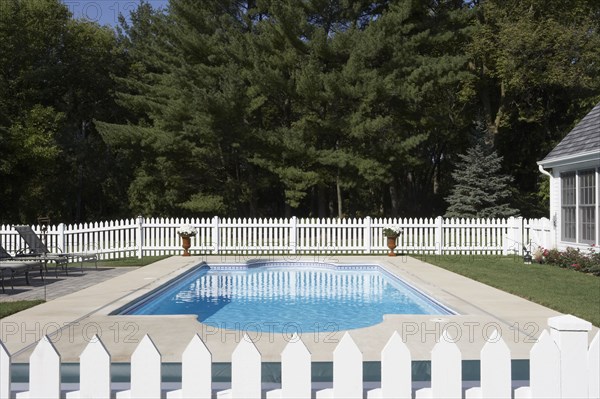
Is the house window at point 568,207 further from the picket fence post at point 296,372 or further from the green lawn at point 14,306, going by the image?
the picket fence post at point 296,372

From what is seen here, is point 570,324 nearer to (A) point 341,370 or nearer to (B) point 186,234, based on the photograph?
(A) point 341,370

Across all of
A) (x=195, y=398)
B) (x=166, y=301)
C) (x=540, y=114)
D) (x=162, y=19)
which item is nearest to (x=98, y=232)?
(x=166, y=301)

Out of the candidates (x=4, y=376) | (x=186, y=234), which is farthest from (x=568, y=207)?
(x=4, y=376)

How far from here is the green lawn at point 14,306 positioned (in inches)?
329

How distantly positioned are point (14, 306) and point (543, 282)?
9.70 metres

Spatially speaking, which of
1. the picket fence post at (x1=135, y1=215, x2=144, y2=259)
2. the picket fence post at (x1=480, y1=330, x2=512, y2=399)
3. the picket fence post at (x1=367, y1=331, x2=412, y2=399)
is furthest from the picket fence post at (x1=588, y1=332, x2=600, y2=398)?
the picket fence post at (x1=135, y1=215, x2=144, y2=259)

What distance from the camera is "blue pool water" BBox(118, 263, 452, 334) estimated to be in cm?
962

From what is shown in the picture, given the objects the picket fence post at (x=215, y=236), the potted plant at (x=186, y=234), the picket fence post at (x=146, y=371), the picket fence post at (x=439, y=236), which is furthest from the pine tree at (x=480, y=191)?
the picket fence post at (x=146, y=371)

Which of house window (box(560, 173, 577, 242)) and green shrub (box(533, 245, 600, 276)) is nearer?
green shrub (box(533, 245, 600, 276))

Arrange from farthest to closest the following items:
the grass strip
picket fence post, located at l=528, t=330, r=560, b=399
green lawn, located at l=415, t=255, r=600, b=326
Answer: the grass strip → green lawn, located at l=415, t=255, r=600, b=326 → picket fence post, located at l=528, t=330, r=560, b=399

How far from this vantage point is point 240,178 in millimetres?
35062

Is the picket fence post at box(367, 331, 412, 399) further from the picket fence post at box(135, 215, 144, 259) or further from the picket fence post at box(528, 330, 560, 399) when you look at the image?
the picket fence post at box(135, 215, 144, 259)

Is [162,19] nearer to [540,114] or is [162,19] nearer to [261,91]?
[261,91]

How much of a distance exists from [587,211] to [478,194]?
511 inches
